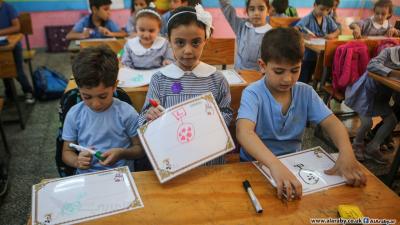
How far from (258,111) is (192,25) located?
443 millimetres

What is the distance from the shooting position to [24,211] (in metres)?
2.06

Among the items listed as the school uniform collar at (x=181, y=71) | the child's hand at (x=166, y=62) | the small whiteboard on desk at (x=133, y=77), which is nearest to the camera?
the school uniform collar at (x=181, y=71)

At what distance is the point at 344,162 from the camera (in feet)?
3.52

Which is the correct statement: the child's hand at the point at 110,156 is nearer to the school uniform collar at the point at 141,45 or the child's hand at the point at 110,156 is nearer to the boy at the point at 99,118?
the boy at the point at 99,118

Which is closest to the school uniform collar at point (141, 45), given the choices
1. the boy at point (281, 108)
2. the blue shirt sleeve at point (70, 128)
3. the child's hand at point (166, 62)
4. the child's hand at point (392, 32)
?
the child's hand at point (166, 62)

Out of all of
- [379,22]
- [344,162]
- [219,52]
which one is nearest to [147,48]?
[219,52]

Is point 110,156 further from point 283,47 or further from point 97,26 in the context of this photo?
point 97,26

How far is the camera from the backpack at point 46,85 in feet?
12.6

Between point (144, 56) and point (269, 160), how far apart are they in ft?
5.45

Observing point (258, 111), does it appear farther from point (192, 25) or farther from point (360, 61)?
point (360, 61)

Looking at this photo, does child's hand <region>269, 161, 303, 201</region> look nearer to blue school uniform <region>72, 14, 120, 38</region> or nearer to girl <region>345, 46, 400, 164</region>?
girl <region>345, 46, 400, 164</region>

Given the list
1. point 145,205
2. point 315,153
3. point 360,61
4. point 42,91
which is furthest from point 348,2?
point 145,205

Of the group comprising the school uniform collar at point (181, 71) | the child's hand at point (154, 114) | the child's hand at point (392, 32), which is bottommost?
the child's hand at point (392, 32)

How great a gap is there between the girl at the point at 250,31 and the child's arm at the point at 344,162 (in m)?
1.59
